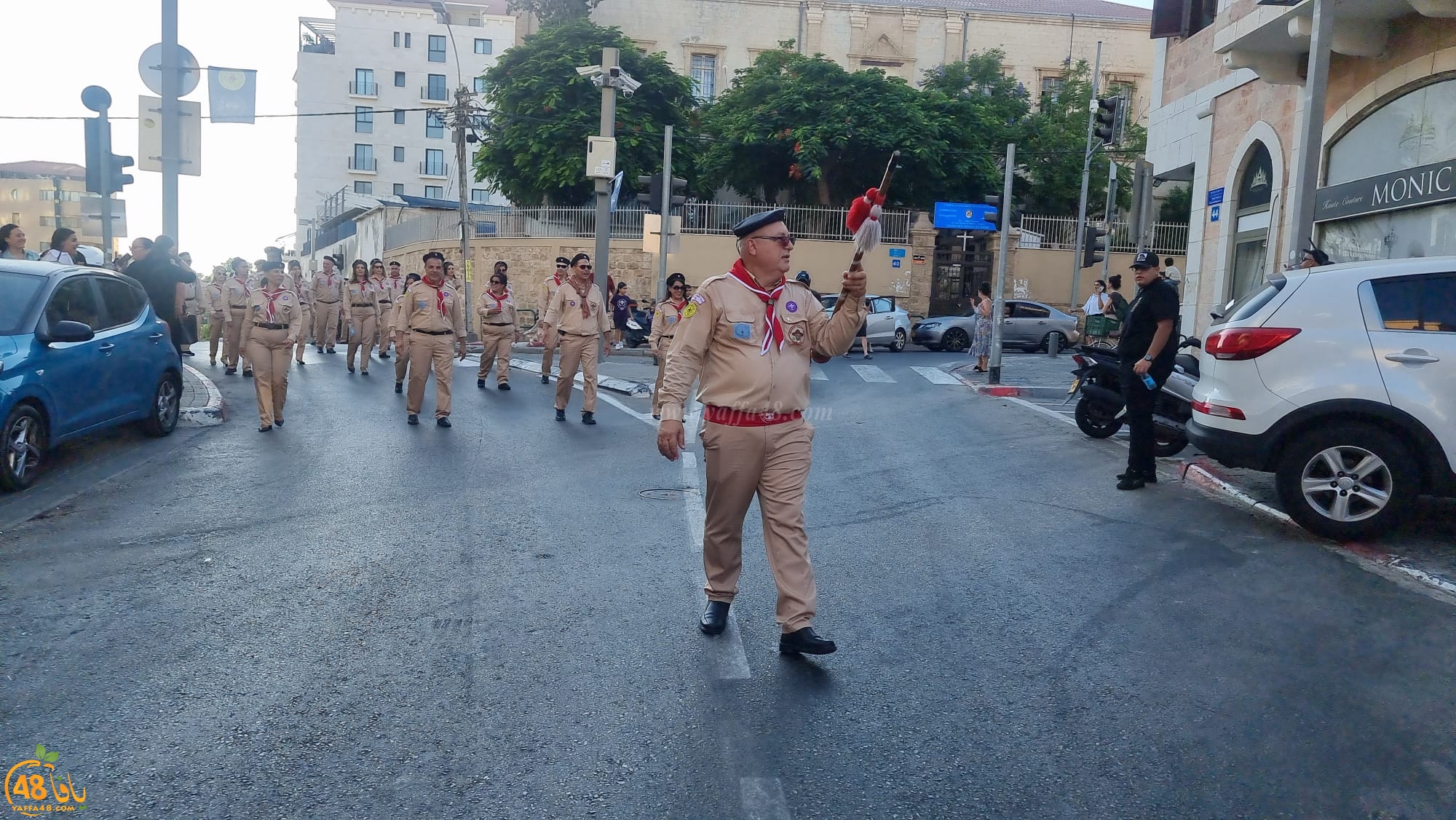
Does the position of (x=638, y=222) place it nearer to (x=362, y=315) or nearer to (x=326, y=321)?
(x=326, y=321)

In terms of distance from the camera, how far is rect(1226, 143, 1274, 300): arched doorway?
1709 centimetres

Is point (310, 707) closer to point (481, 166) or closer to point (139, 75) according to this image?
point (139, 75)

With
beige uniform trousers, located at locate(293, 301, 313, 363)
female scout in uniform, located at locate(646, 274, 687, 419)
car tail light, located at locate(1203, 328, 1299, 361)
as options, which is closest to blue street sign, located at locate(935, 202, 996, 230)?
beige uniform trousers, located at locate(293, 301, 313, 363)

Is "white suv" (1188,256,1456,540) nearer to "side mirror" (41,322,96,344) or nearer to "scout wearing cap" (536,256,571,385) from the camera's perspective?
"side mirror" (41,322,96,344)

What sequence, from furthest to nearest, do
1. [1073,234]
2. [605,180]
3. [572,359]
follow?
[1073,234] < [605,180] < [572,359]

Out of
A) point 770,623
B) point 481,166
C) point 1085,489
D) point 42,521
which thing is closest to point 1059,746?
point 770,623

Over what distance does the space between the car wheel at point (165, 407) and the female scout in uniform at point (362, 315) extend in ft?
22.5

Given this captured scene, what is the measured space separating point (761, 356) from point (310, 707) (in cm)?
217

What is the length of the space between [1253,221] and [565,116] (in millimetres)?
26027

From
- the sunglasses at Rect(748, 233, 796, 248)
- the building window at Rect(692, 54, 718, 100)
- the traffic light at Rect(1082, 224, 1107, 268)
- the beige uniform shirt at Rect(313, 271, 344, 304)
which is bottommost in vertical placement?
the beige uniform shirt at Rect(313, 271, 344, 304)

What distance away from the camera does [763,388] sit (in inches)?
190

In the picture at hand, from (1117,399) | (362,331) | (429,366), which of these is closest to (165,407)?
(429,366)

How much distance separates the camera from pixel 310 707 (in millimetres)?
4219

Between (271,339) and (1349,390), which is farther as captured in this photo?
(271,339)
